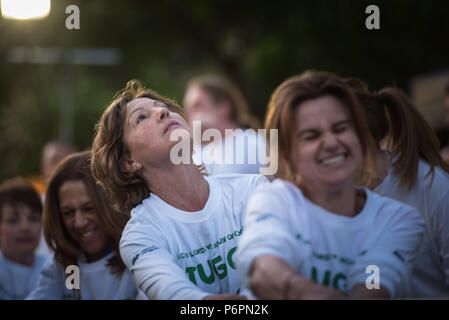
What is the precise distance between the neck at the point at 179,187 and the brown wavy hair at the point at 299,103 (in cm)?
46

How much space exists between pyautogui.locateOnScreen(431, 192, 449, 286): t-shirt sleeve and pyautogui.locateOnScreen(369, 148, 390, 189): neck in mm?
240

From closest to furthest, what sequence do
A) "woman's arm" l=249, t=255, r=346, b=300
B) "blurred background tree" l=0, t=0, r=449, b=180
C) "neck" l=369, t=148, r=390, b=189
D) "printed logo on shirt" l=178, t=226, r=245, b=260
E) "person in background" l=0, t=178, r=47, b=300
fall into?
"woman's arm" l=249, t=255, r=346, b=300 < "printed logo on shirt" l=178, t=226, r=245, b=260 < "neck" l=369, t=148, r=390, b=189 < "person in background" l=0, t=178, r=47, b=300 < "blurred background tree" l=0, t=0, r=449, b=180

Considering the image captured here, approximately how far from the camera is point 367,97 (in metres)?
2.50

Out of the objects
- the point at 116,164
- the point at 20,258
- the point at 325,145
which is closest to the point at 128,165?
the point at 116,164

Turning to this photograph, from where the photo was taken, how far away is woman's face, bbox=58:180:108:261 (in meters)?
2.86

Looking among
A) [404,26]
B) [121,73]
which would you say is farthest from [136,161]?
[121,73]

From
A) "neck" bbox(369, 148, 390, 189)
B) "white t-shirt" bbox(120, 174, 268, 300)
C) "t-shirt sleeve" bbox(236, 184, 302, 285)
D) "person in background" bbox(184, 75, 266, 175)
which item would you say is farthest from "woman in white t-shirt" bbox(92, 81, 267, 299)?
"person in background" bbox(184, 75, 266, 175)

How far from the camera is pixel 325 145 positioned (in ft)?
5.92

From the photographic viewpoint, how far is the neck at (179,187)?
7.55 feet

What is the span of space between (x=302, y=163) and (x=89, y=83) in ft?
62.1

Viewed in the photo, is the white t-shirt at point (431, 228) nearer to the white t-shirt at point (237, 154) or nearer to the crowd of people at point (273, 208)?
the crowd of people at point (273, 208)

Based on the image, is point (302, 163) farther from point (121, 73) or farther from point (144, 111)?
point (121, 73)

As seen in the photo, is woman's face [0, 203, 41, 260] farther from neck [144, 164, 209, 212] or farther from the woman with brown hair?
neck [144, 164, 209, 212]

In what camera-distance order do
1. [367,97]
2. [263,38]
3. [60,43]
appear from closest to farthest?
1. [367,97]
2. [60,43]
3. [263,38]
